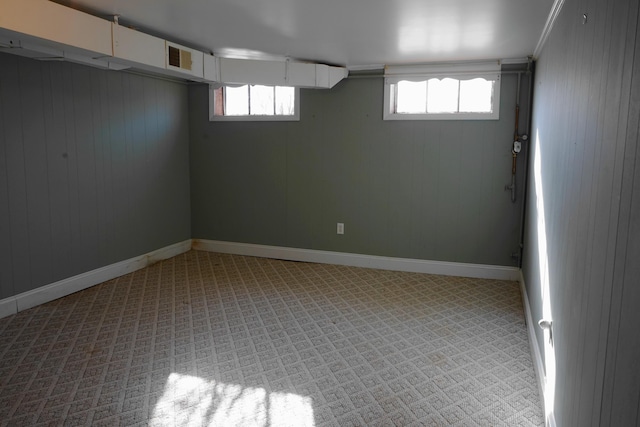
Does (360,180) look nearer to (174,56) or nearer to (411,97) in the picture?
(411,97)

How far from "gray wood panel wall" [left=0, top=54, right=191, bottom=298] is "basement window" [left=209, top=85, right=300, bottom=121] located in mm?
406

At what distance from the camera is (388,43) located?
12.1 ft

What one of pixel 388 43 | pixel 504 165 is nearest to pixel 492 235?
pixel 504 165

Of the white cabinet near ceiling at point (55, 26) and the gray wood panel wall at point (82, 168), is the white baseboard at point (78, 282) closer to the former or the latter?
the gray wood panel wall at point (82, 168)

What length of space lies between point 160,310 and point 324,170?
225 centimetres

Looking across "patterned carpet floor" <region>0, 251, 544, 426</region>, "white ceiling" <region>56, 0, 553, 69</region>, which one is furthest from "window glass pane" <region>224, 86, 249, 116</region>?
"patterned carpet floor" <region>0, 251, 544, 426</region>

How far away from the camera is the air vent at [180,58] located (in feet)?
11.7

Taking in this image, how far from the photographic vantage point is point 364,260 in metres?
4.97

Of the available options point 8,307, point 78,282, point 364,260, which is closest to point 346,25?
point 364,260

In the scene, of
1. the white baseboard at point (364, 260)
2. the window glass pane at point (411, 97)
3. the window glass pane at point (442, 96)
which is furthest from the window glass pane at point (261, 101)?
the window glass pane at point (442, 96)

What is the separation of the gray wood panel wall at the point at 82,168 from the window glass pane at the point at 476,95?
313cm

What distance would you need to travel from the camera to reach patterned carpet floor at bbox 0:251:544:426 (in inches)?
91.4

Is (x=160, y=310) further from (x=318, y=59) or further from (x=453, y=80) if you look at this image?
(x=453, y=80)

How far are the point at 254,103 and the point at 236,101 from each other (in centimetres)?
24
